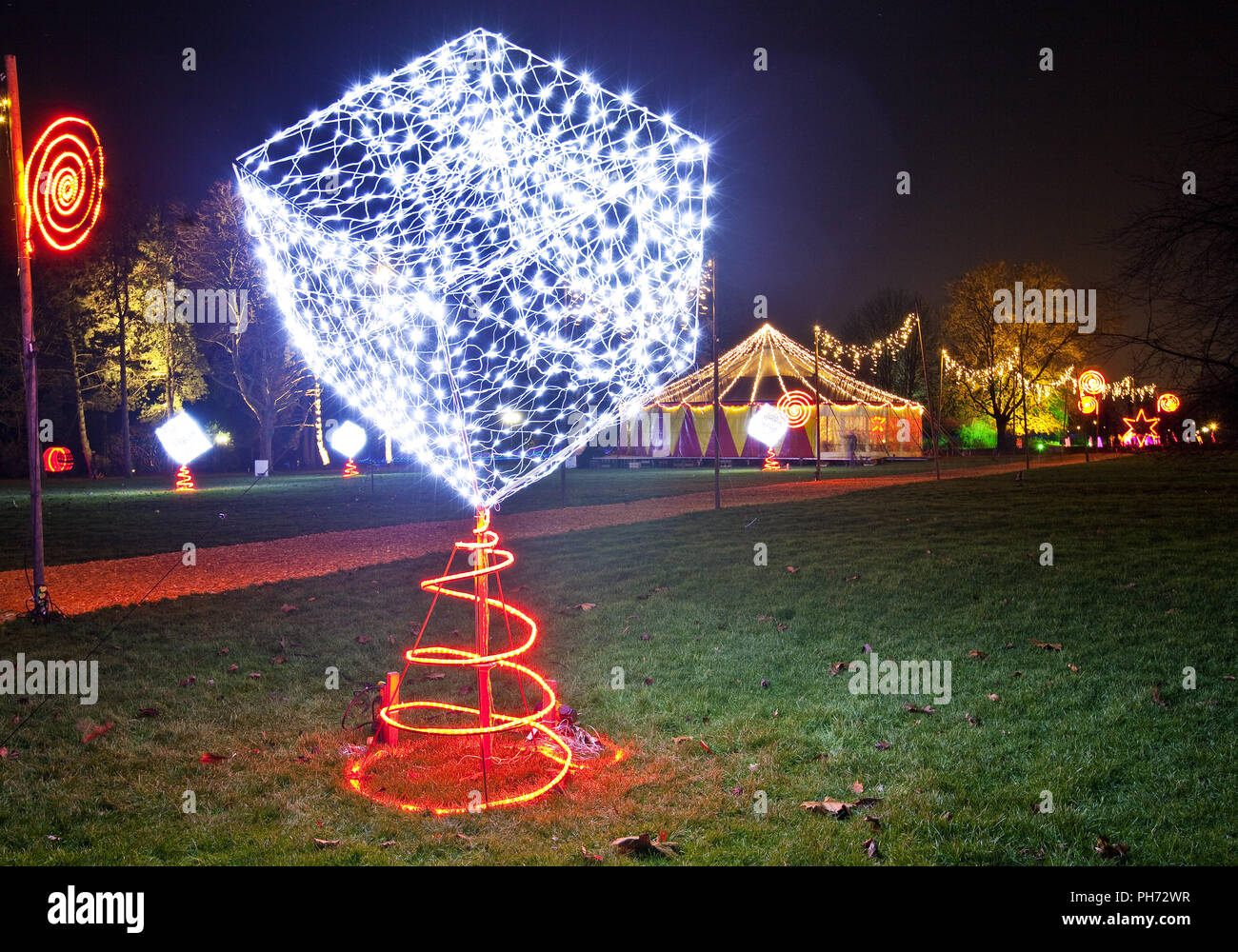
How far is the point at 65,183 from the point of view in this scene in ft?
28.8

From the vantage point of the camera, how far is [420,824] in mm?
4324

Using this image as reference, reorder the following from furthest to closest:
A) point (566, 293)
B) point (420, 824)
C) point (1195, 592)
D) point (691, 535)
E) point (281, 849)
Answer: point (691, 535) → point (1195, 592) → point (566, 293) → point (420, 824) → point (281, 849)

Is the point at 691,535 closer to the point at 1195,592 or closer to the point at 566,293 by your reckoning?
the point at 1195,592

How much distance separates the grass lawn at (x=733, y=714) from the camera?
4164mm

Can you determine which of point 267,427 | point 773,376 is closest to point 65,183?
point 267,427

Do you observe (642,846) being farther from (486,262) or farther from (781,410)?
(781,410)

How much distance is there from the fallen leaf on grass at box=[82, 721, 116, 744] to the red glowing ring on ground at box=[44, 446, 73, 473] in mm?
34916

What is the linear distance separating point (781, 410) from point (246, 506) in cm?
2493

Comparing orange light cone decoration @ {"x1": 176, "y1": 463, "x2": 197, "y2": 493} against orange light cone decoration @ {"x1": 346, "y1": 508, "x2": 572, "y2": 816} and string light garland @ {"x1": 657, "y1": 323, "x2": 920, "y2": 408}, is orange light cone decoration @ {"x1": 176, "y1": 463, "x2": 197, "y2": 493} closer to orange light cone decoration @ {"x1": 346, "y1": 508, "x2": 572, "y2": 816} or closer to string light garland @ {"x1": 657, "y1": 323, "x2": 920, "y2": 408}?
string light garland @ {"x1": 657, "y1": 323, "x2": 920, "y2": 408}

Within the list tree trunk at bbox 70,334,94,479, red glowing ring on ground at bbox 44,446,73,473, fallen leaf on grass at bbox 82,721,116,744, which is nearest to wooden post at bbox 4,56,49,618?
fallen leaf on grass at bbox 82,721,116,744

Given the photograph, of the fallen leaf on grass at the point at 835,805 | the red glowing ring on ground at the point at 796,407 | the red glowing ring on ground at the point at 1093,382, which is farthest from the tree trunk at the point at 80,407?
the red glowing ring on ground at the point at 1093,382
